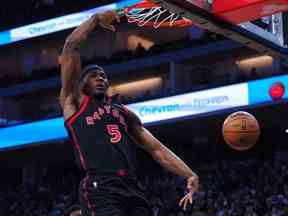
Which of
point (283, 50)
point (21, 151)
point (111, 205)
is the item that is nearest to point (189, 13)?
point (283, 50)

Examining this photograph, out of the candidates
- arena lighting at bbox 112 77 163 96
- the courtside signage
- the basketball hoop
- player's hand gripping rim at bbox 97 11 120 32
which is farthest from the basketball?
arena lighting at bbox 112 77 163 96

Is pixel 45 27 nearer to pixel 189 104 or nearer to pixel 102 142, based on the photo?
pixel 189 104

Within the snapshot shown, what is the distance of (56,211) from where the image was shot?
19.6 meters

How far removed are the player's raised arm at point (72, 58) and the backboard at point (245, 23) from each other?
6.49 ft

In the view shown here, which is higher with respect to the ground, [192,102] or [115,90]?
[115,90]

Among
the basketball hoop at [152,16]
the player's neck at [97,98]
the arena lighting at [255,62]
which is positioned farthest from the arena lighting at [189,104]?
the player's neck at [97,98]

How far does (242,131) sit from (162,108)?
11482 millimetres

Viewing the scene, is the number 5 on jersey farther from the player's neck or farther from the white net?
the white net

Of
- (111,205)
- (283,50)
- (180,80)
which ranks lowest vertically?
(111,205)

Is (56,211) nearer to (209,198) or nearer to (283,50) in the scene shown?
(209,198)

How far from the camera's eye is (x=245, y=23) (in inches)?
269

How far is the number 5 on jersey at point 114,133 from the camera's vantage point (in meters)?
3.84

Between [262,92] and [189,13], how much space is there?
1179 centimetres

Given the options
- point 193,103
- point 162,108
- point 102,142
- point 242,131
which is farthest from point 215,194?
point 102,142
